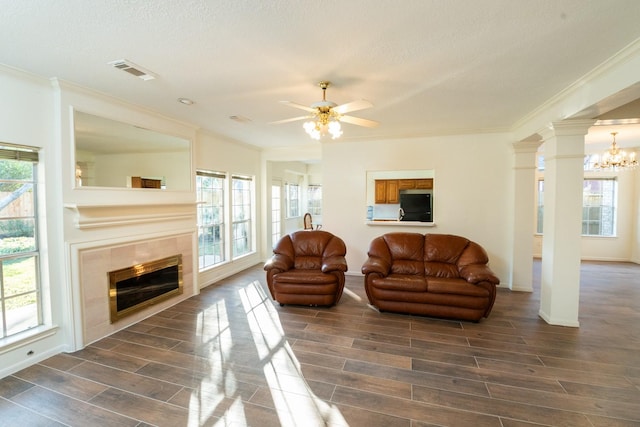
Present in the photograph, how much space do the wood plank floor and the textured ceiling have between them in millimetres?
2611

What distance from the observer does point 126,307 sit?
338 cm

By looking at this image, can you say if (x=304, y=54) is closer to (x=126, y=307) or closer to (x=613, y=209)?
(x=126, y=307)

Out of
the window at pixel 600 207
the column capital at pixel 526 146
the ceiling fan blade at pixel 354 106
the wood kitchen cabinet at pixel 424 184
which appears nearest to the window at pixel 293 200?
the wood kitchen cabinet at pixel 424 184

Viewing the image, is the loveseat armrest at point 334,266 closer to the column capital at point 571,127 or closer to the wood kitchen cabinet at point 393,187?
the column capital at point 571,127

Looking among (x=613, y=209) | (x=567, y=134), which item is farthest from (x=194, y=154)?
(x=613, y=209)

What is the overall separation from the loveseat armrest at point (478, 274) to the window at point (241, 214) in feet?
13.4

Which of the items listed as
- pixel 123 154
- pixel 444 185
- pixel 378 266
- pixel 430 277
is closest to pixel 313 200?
pixel 444 185

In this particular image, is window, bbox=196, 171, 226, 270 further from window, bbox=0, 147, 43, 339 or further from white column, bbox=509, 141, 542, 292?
white column, bbox=509, 141, 542, 292

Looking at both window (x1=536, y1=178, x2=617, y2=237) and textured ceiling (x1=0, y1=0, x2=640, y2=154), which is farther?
window (x1=536, y1=178, x2=617, y2=237)

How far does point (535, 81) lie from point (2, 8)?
13.4ft

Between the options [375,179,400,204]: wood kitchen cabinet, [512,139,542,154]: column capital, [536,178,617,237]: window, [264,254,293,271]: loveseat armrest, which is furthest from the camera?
[375,179,400,204]: wood kitchen cabinet

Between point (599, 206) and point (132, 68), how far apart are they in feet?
31.4

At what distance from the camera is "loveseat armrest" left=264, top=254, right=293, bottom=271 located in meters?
4.06

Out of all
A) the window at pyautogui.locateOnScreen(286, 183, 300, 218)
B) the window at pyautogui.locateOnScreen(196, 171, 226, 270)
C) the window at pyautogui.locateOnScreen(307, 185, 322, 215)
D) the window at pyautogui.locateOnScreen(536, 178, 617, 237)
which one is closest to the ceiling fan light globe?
the window at pyautogui.locateOnScreen(196, 171, 226, 270)
